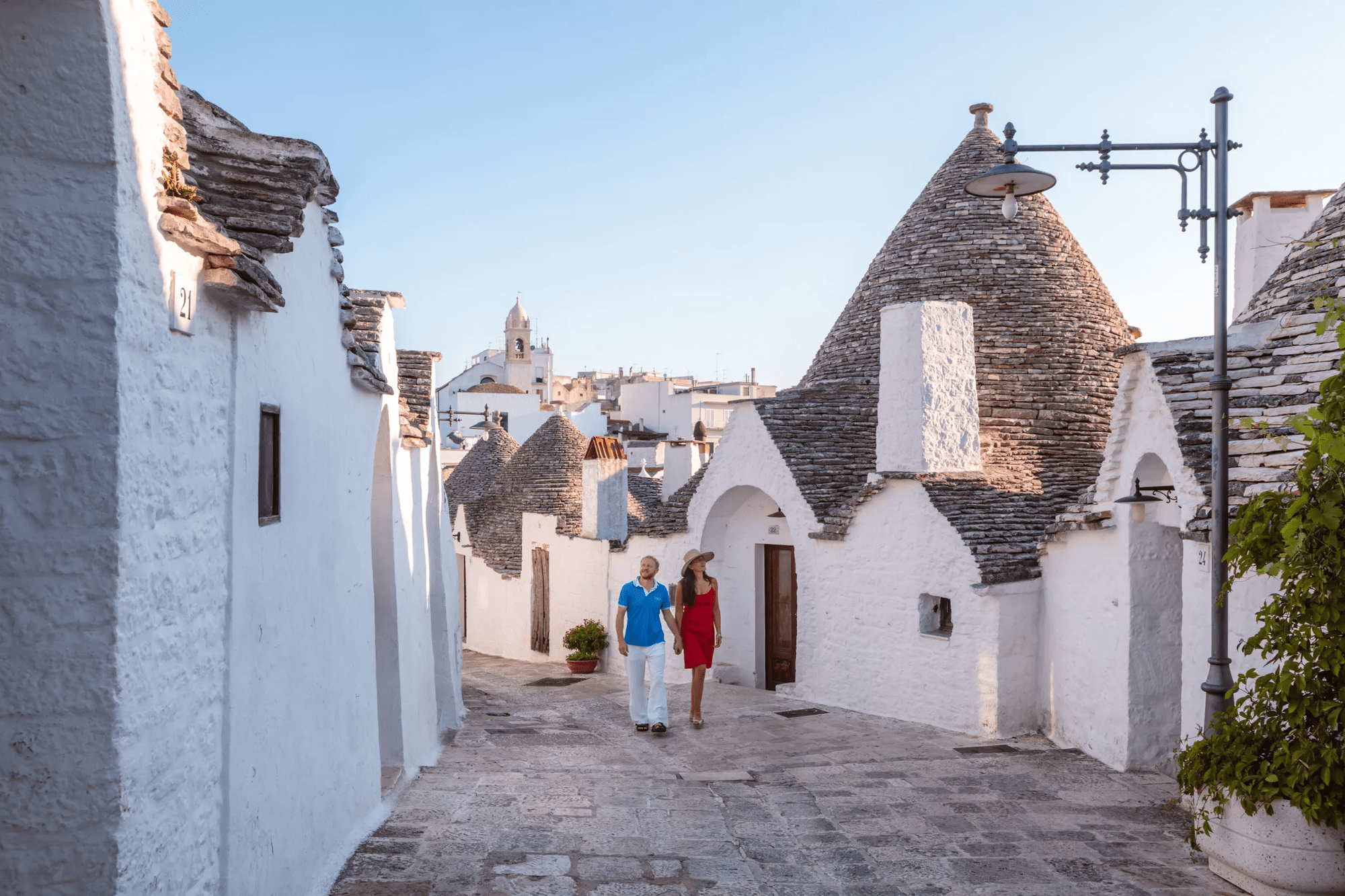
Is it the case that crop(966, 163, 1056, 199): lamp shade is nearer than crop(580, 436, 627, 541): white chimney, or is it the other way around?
crop(966, 163, 1056, 199): lamp shade

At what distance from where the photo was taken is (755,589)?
14.7 m

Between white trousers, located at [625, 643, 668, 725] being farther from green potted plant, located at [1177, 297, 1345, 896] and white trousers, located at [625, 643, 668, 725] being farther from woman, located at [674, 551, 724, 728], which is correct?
green potted plant, located at [1177, 297, 1345, 896]

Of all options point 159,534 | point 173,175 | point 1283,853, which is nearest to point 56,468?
point 159,534

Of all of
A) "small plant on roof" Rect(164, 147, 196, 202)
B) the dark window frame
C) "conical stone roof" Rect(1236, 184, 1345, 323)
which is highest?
"conical stone roof" Rect(1236, 184, 1345, 323)

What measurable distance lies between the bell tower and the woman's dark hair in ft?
163

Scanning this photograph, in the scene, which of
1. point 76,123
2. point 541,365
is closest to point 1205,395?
point 76,123

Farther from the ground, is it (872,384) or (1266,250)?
(1266,250)

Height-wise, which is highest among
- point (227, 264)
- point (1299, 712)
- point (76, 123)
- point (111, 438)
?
point (76, 123)

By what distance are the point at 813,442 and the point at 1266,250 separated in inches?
231

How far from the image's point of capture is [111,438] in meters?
3.09

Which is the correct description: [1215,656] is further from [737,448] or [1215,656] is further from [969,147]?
[969,147]

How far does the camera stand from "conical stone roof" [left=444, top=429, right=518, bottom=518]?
2756 cm

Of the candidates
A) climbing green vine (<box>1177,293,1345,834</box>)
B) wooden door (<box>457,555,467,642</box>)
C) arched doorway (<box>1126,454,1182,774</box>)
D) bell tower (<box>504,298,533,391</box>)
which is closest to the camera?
climbing green vine (<box>1177,293,1345,834</box>)

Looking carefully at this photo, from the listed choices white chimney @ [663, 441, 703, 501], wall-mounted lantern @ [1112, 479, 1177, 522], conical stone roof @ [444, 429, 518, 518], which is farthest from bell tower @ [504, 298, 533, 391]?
wall-mounted lantern @ [1112, 479, 1177, 522]
